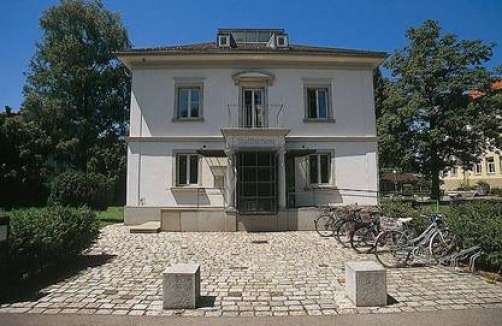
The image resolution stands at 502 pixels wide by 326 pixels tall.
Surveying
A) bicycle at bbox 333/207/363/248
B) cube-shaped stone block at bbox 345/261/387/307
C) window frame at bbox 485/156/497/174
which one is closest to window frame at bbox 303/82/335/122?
bicycle at bbox 333/207/363/248

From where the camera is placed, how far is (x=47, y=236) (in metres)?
6.80

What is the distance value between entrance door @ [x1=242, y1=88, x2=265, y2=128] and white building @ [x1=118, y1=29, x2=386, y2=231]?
2.0 inches

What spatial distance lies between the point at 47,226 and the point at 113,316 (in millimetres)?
3178

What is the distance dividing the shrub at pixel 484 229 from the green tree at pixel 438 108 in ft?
50.8

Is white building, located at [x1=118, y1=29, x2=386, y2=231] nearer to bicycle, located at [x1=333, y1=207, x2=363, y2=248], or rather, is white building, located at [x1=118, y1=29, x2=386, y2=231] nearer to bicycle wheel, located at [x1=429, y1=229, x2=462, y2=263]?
bicycle, located at [x1=333, y1=207, x2=363, y2=248]

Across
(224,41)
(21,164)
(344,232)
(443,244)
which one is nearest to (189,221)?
(344,232)

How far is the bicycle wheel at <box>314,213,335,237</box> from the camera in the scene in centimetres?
1277

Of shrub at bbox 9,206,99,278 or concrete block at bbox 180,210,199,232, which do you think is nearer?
shrub at bbox 9,206,99,278

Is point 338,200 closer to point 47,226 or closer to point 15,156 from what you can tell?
point 47,226

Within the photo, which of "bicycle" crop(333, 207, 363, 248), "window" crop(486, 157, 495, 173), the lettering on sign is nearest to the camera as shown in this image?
"bicycle" crop(333, 207, 363, 248)

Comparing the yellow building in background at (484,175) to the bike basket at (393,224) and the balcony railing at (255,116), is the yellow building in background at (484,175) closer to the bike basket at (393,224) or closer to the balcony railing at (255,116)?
the balcony railing at (255,116)

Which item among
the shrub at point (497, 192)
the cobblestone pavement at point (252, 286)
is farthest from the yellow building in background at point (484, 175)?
the cobblestone pavement at point (252, 286)

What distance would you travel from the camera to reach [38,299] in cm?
558

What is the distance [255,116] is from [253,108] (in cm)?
45
